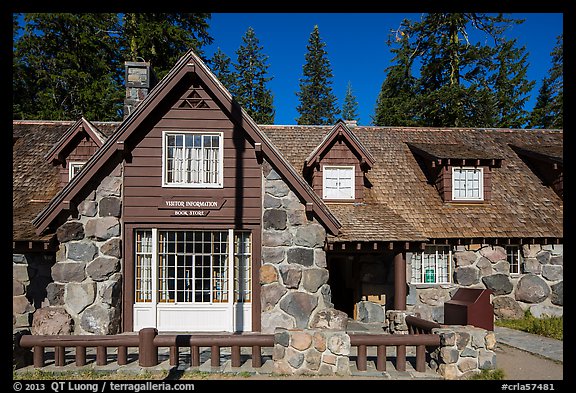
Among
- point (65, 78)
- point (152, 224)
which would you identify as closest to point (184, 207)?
point (152, 224)

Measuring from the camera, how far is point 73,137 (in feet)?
45.1

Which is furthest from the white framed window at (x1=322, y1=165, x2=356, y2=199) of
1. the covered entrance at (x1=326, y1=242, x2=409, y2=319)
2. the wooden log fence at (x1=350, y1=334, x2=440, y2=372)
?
the wooden log fence at (x1=350, y1=334, x2=440, y2=372)

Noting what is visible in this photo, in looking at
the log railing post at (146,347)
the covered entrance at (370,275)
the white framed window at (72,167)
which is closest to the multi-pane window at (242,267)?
the covered entrance at (370,275)

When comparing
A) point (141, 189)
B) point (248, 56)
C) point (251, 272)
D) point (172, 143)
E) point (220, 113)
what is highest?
point (248, 56)

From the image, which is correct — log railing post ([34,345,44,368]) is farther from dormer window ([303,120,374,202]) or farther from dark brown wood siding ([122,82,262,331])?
dormer window ([303,120,374,202])

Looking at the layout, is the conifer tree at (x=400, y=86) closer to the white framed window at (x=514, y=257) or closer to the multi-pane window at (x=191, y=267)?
the white framed window at (x=514, y=257)

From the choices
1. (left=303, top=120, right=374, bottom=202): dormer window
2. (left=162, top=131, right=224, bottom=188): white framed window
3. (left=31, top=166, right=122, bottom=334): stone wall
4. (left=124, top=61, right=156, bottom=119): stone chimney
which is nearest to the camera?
(left=31, top=166, right=122, bottom=334): stone wall

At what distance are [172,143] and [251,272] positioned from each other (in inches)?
161

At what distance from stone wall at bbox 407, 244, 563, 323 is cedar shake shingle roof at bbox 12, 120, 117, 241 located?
38.0ft

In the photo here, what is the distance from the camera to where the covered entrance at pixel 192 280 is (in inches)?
435

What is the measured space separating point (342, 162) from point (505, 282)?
662cm

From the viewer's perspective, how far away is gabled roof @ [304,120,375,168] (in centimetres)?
1398
